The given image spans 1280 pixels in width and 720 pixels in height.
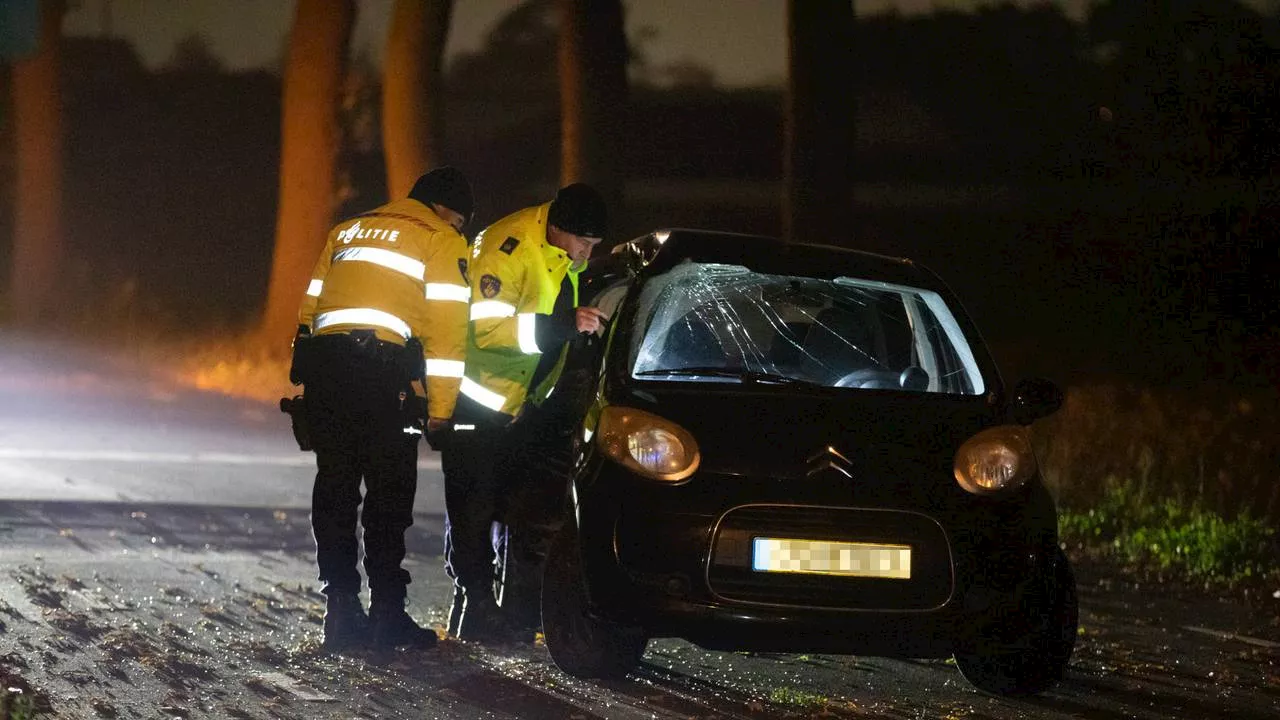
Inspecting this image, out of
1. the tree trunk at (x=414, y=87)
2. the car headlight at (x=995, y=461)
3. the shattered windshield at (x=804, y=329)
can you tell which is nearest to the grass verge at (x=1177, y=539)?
the shattered windshield at (x=804, y=329)

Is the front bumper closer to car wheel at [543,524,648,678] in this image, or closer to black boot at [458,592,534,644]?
car wheel at [543,524,648,678]

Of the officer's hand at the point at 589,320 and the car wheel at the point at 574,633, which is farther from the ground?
the officer's hand at the point at 589,320

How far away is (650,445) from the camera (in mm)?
6492

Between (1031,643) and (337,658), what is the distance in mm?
2547

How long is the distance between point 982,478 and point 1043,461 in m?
8.76

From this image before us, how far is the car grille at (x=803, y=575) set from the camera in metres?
6.28

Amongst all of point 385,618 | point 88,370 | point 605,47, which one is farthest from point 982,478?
point 88,370

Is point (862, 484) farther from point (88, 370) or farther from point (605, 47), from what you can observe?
point (88, 370)

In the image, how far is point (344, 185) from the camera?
2511 centimetres

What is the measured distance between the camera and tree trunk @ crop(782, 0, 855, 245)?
658 inches

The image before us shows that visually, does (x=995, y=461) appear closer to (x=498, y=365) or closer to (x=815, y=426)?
(x=815, y=426)

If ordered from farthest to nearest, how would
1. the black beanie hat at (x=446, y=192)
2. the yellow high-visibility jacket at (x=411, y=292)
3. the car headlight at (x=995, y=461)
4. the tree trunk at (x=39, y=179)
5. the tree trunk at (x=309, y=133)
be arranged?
the tree trunk at (x=39, y=179), the tree trunk at (x=309, y=133), the black beanie hat at (x=446, y=192), the yellow high-visibility jacket at (x=411, y=292), the car headlight at (x=995, y=461)

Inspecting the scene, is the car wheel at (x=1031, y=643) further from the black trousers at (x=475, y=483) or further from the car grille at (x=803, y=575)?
the black trousers at (x=475, y=483)

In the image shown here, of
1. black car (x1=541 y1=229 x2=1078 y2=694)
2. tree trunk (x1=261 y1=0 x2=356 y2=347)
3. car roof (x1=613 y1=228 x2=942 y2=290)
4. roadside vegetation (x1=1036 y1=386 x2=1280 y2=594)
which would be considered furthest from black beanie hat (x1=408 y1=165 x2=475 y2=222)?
tree trunk (x1=261 y1=0 x2=356 y2=347)
